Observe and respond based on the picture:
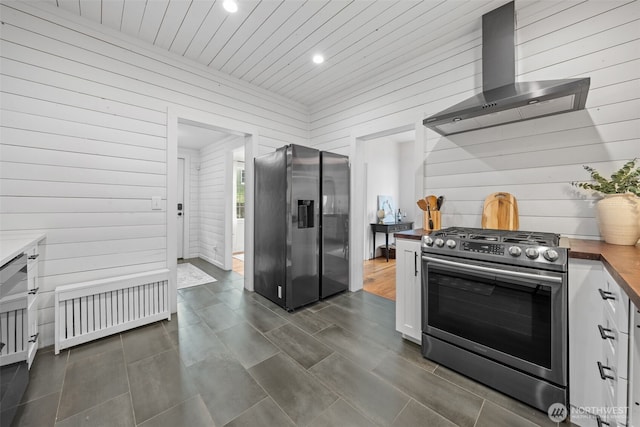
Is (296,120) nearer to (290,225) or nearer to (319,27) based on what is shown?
(319,27)

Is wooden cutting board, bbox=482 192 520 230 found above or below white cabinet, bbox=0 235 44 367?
above

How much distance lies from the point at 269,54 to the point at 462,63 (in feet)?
6.54

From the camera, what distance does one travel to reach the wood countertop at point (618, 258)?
0.82 metres

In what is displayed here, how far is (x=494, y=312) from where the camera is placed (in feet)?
5.28

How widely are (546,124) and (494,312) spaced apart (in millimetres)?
1540

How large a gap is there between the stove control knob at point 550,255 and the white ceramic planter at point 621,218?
Result: 522mm

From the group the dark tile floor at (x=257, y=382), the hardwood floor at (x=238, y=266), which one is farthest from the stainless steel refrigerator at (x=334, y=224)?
the hardwood floor at (x=238, y=266)

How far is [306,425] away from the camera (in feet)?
4.45

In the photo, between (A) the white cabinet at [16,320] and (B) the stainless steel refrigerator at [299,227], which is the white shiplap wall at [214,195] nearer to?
(B) the stainless steel refrigerator at [299,227]

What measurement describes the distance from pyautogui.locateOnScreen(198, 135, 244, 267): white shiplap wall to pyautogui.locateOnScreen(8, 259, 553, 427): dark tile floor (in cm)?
252

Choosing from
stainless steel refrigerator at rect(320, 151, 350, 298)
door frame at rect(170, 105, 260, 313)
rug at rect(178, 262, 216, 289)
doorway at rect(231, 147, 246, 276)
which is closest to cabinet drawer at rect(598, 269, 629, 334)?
stainless steel refrigerator at rect(320, 151, 350, 298)

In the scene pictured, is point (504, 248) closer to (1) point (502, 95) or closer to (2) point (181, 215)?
(1) point (502, 95)

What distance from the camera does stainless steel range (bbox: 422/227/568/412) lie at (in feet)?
4.61

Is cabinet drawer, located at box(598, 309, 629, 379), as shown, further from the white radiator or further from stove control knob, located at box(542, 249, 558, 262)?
the white radiator
